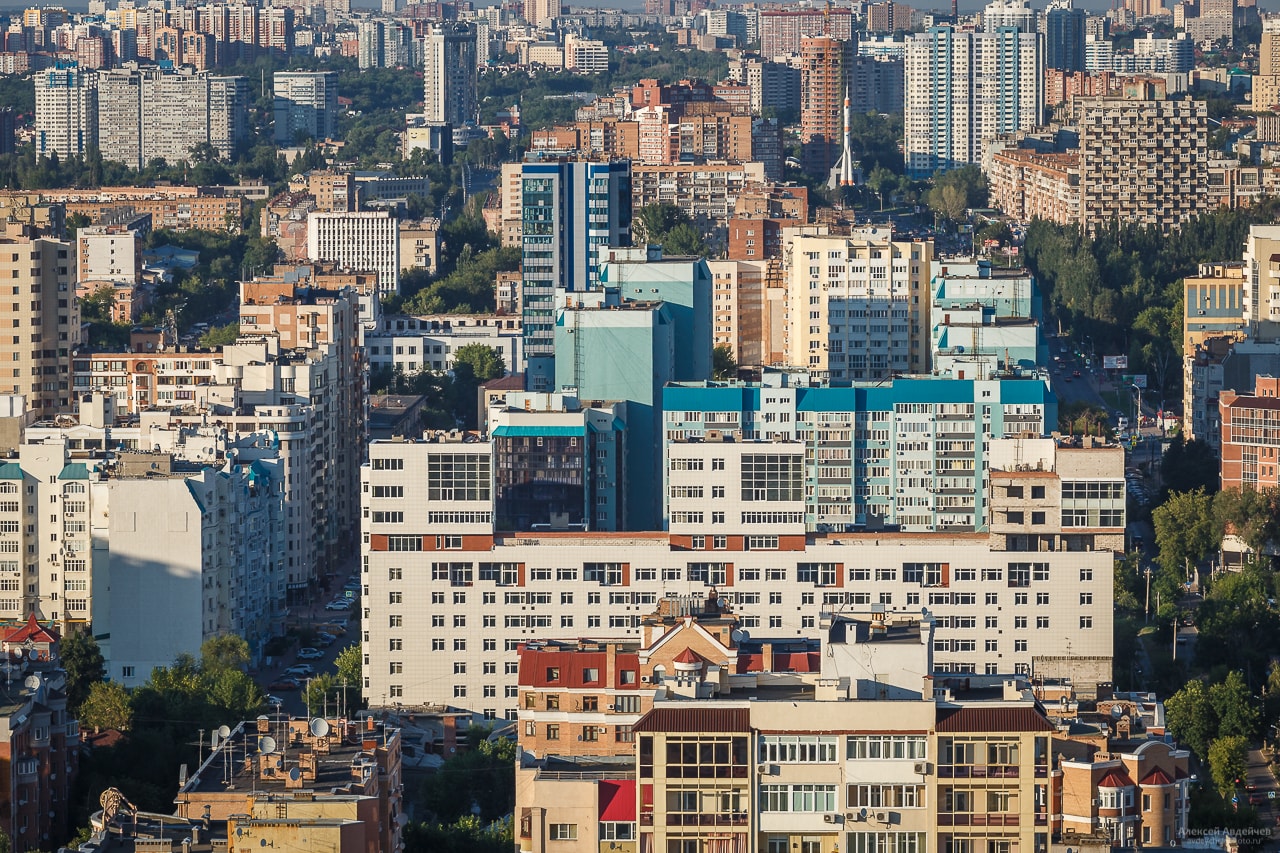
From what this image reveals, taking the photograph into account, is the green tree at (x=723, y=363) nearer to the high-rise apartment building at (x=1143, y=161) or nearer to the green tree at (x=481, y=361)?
the green tree at (x=481, y=361)

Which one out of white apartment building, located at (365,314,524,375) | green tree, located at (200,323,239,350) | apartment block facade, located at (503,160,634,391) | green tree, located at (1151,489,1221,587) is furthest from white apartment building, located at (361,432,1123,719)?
white apartment building, located at (365,314,524,375)

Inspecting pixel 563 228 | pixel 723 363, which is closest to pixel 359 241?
pixel 563 228

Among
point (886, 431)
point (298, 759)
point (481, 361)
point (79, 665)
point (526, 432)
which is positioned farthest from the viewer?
point (481, 361)

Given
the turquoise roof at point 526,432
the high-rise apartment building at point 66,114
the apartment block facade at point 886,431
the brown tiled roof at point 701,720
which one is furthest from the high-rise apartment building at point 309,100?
the brown tiled roof at point 701,720

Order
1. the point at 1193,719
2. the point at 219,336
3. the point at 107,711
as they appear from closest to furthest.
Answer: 1. the point at 107,711
2. the point at 1193,719
3. the point at 219,336

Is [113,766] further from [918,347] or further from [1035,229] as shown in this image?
[1035,229]

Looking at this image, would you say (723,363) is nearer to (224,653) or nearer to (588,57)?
(224,653)

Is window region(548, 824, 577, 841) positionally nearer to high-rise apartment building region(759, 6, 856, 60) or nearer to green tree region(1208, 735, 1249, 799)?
green tree region(1208, 735, 1249, 799)
